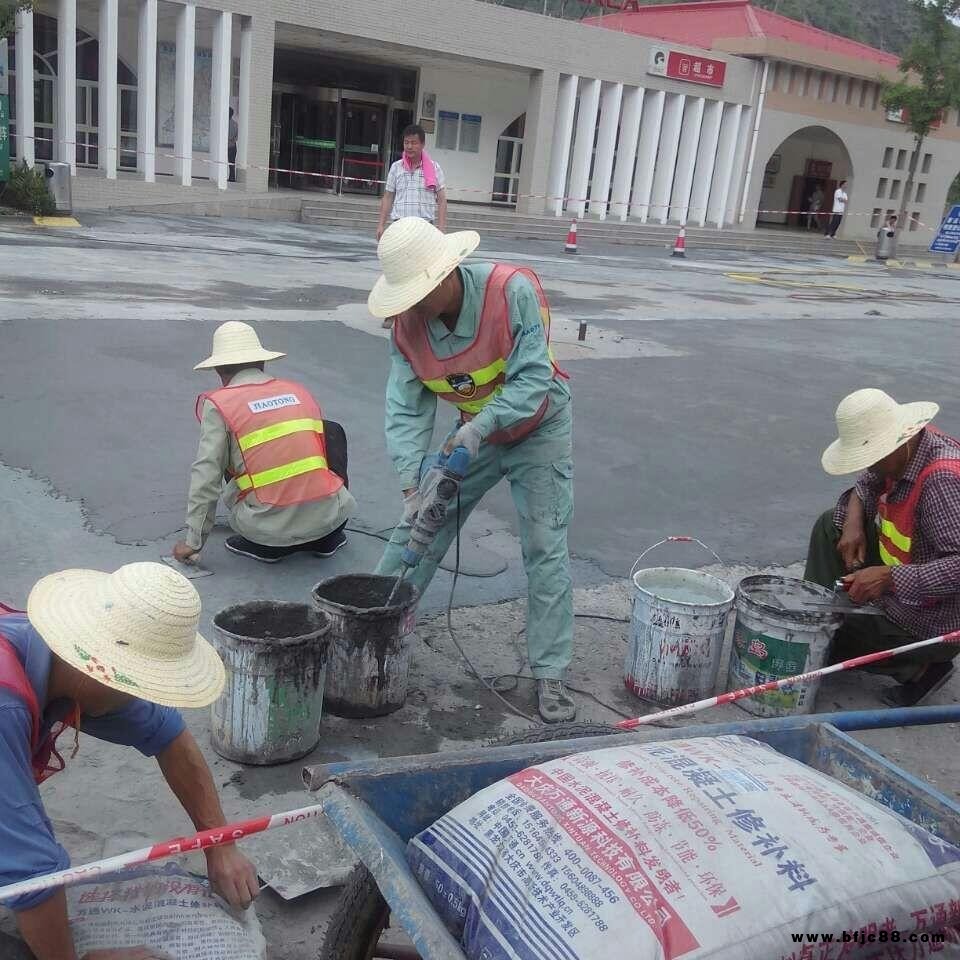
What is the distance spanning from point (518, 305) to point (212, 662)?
1825 millimetres

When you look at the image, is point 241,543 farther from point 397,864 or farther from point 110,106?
point 110,106

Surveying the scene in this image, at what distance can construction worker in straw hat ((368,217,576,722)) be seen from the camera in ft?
11.4

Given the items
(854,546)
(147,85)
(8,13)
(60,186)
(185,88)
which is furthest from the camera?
(185,88)

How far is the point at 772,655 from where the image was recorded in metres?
3.76

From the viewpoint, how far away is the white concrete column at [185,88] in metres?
20.2

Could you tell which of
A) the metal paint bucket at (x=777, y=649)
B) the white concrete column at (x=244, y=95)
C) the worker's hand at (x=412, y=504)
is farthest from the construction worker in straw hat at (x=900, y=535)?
the white concrete column at (x=244, y=95)

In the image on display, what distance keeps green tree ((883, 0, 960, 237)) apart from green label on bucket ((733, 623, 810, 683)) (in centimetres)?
2822

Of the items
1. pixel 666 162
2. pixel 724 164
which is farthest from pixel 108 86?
pixel 724 164

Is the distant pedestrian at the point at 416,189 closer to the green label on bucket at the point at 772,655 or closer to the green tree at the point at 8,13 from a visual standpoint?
the green label on bucket at the point at 772,655

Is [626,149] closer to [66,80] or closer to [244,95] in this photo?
[244,95]

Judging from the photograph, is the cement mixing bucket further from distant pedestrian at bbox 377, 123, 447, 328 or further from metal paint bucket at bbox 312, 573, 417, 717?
distant pedestrian at bbox 377, 123, 447, 328

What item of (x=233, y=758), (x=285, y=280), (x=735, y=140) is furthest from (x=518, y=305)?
(x=735, y=140)

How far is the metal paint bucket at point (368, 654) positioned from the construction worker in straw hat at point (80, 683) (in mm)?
1152

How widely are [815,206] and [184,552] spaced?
34.8 metres
